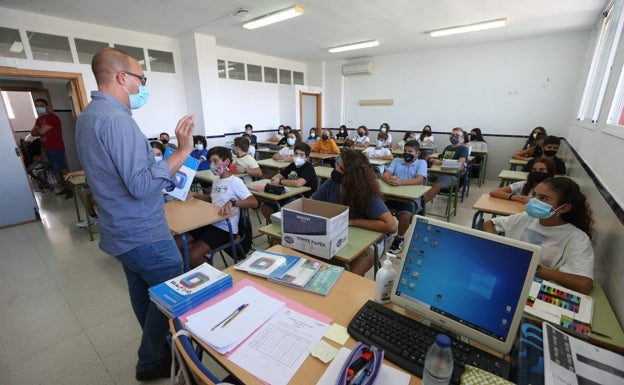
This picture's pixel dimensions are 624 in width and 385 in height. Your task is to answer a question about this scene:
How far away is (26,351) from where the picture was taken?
201 centimetres

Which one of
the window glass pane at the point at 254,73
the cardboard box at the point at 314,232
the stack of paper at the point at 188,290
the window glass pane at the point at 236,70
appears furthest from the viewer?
the window glass pane at the point at 254,73

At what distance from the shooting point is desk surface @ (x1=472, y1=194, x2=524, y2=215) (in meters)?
2.41

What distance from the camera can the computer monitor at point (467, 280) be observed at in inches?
33.7

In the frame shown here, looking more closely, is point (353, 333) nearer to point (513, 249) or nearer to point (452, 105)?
point (513, 249)

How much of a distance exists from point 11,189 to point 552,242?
21.9 ft

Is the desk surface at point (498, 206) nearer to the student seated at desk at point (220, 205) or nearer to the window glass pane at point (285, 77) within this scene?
the student seated at desk at point (220, 205)

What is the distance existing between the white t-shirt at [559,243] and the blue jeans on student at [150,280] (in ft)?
6.99

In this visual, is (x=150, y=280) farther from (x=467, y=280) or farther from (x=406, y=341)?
(x=467, y=280)

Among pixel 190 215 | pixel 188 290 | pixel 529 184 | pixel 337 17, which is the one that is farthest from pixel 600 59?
pixel 188 290

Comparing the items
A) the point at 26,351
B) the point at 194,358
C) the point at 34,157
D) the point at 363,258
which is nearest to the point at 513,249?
the point at 194,358

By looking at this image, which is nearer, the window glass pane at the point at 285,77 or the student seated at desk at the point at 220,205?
the student seated at desk at the point at 220,205

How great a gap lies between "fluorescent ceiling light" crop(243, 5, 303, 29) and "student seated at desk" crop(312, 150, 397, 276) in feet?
11.2

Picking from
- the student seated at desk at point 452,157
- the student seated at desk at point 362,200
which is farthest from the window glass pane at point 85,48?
the student seated at desk at point 452,157

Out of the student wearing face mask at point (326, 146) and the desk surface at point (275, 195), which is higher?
the student wearing face mask at point (326, 146)
